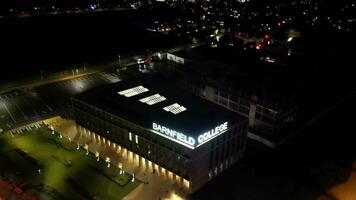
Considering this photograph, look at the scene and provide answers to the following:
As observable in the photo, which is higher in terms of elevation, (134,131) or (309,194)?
(134,131)

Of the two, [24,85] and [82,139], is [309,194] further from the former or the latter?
[24,85]

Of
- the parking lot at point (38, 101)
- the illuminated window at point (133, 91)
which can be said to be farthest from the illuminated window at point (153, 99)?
the parking lot at point (38, 101)

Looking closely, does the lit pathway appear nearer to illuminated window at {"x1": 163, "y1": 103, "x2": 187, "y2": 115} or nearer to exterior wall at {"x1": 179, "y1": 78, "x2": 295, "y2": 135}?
illuminated window at {"x1": 163, "y1": 103, "x2": 187, "y2": 115}

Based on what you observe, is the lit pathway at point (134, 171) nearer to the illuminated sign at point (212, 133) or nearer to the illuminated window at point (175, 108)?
the illuminated sign at point (212, 133)

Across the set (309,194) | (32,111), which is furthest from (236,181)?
(32,111)

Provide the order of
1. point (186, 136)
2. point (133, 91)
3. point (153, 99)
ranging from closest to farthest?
point (186, 136)
point (153, 99)
point (133, 91)

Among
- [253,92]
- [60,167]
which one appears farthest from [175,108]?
[60,167]

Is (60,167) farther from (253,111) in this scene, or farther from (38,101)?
(253,111)
